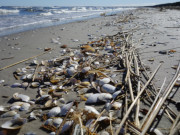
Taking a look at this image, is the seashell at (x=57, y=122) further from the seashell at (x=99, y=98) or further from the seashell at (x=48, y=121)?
the seashell at (x=99, y=98)

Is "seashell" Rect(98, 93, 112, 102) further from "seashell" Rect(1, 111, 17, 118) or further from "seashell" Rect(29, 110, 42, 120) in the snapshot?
"seashell" Rect(1, 111, 17, 118)

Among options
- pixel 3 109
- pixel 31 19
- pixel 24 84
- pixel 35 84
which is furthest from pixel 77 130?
pixel 31 19

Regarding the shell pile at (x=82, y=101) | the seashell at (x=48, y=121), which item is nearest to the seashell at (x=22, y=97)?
the shell pile at (x=82, y=101)

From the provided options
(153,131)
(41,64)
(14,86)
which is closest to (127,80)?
(153,131)

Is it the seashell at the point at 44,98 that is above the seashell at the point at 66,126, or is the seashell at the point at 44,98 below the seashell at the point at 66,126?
below

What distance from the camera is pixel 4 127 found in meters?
1.16

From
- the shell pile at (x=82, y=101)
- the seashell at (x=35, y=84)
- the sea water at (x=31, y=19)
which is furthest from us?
the sea water at (x=31, y=19)

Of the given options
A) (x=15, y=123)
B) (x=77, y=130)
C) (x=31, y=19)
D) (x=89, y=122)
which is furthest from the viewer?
(x=31, y=19)

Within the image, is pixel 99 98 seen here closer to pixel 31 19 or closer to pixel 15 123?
pixel 15 123

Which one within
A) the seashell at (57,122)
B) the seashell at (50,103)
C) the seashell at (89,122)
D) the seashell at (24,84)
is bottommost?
the seashell at (24,84)

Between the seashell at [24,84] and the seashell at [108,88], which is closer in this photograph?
the seashell at [108,88]

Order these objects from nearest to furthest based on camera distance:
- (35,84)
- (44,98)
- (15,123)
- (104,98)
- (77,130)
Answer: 1. (77,130)
2. (15,123)
3. (104,98)
4. (44,98)
5. (35,84)

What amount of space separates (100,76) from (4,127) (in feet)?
4.04

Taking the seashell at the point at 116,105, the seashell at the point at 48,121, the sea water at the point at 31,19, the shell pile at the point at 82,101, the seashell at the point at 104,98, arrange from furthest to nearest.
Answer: the sea water at the point at 31,19
the seashell at the point at 104,98
the seashell at the point at 116,105
the seashell at the point at 48,121
the shell pile at the point at 82,101
